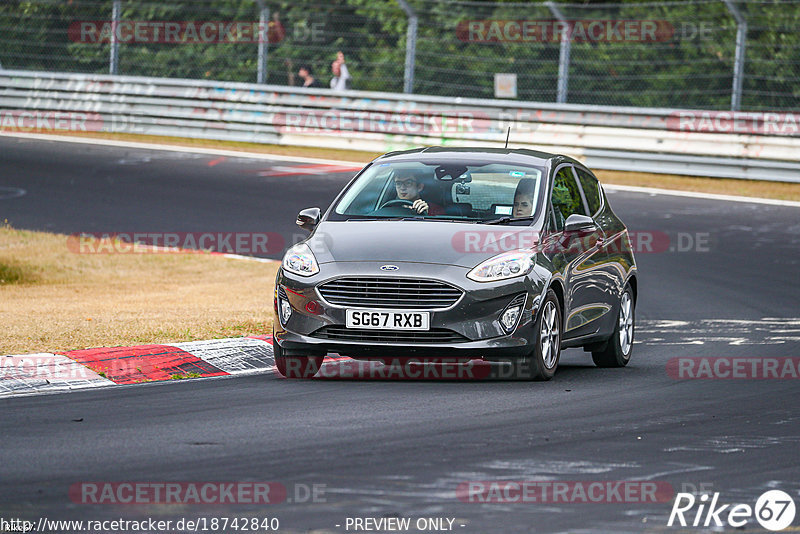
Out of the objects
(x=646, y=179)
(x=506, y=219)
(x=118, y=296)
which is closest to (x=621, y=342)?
(x=506, y=219)

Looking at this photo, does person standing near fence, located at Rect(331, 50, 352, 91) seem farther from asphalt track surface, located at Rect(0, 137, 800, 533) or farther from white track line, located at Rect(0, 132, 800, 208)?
asphalt track surface, located at Rect(0, 137, 800, 533)

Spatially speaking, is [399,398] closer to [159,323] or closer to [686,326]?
[159,323]

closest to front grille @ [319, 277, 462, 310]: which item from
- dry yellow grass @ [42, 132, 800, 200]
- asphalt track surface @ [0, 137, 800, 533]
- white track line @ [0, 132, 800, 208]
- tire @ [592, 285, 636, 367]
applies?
asphalt track surface @ [0, 137, 800, 533]

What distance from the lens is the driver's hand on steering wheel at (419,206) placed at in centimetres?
1063

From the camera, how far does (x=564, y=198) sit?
36.6 ft

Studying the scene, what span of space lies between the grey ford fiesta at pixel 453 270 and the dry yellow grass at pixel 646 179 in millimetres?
13473

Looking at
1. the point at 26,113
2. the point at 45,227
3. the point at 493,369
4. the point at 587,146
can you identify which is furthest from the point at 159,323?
the point at 26,113

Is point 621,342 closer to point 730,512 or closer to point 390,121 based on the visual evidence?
point 730,512

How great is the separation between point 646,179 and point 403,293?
54.6ft

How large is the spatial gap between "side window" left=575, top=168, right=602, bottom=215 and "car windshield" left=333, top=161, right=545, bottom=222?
863 millimetres

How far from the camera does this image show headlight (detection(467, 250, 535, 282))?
9.66 meters

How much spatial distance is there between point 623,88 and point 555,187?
16.5 metres

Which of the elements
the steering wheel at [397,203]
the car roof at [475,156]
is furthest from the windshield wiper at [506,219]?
the car roof at [475,156]

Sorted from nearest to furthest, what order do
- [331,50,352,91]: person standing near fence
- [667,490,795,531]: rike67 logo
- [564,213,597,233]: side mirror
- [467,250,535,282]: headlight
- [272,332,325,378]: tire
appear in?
[667,490,795,531]: rike67 logo
[467,250,535,282]: headlight
[272,332,325,378]: tire
[564,213,597,233]: side mirror
[331,50,352,91]: person standing near fence
